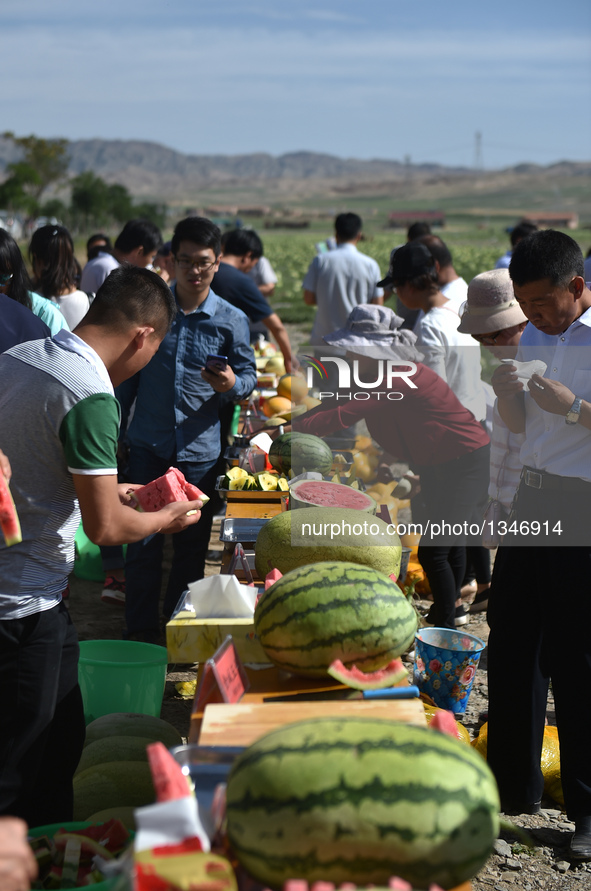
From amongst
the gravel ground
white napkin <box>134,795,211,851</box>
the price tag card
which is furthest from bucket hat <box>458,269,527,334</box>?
white napkin <box>134,795,211,851</box>

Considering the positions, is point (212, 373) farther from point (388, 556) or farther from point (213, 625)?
point (213, 625)

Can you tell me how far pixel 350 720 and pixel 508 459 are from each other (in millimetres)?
3209

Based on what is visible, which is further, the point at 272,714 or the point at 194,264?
the point at 194,264

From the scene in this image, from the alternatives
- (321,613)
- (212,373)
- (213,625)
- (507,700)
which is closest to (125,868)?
(321,613)

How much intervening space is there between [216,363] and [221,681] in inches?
108

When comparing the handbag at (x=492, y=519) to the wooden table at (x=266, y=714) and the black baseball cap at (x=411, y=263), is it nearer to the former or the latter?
the black baseball cap at (x=411, y=263)

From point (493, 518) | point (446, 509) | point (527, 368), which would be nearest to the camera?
point (527, 368)

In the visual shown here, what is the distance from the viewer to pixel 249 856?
1.43m

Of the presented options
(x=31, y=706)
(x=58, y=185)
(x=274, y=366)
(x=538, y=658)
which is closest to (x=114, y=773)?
(x=31, y=706)

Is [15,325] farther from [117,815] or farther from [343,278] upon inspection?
[343,278]

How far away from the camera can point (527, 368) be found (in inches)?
129

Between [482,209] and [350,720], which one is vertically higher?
[482,209]

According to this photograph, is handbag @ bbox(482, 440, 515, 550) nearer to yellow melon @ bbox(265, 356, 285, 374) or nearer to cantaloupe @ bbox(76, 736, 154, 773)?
cantaloupe @ bbox(76, 736, 154, 773)

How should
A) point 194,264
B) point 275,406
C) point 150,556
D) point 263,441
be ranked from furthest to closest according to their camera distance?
1. point 275,406
2. point 263,441
3. point 150,556
4. point 194,264
